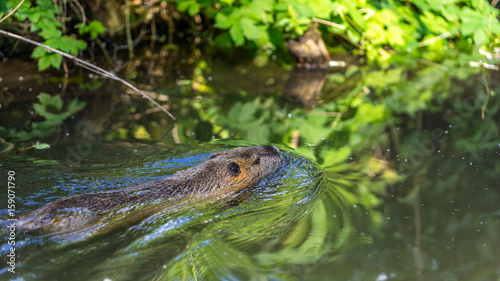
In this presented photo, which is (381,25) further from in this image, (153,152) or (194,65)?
(153,152)

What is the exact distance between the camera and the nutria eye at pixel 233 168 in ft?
14.6

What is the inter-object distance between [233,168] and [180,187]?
544mm

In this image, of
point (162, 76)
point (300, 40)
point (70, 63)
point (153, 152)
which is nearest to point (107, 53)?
point (70, 63)

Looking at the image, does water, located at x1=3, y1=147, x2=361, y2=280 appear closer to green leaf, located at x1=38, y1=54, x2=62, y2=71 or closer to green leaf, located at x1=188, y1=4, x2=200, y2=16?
green leaf, located at x1=38, y1=54, x2=62, y2=71

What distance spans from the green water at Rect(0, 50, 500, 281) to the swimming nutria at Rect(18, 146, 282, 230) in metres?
0.13

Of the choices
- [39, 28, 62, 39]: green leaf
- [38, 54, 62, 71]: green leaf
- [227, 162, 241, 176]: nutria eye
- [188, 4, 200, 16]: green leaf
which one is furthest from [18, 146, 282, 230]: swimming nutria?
[188, 4, 200, 16]: green leaf

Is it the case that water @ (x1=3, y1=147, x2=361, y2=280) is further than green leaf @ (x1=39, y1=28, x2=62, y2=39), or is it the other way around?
green leaf @ (x1=39, y1=28, x2=62, y2=39)

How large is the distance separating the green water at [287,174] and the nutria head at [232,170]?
138 millimetres

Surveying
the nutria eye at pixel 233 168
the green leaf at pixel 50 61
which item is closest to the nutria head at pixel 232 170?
the nutria eye at pixel 233 168

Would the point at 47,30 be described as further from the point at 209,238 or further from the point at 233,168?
the point at 209,238

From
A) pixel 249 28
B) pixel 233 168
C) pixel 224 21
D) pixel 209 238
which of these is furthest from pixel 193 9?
pixel 209 238

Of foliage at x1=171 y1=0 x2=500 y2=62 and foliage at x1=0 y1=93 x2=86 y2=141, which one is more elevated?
foliage at x1=0 y1=93 x2=86 y2=141

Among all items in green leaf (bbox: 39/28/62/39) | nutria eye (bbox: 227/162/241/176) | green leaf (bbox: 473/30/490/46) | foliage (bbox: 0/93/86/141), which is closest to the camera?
nutria eye (bbox: 227/162/241/176)

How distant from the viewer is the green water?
10.6 feet
